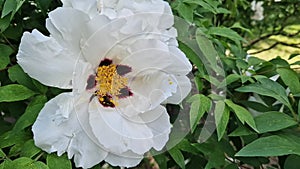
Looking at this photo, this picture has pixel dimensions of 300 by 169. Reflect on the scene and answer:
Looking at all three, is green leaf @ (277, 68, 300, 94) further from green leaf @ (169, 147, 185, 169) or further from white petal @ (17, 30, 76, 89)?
white petal @ (17, 30, 76, 89)

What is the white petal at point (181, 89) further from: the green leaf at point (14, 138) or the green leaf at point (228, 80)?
the green leaf at point (14, 138)

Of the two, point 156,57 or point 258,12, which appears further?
point 258,12

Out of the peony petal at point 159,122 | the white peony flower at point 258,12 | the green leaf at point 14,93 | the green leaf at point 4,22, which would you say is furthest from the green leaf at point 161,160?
the white peony flower at point 258,12

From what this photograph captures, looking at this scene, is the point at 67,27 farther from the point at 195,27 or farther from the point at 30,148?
the point at 195,27

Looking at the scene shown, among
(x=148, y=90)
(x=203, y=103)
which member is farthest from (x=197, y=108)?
(x=148, y=90)

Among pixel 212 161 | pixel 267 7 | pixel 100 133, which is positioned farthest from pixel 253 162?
pixel 267 7

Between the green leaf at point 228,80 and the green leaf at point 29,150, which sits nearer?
the green leaf at point 29,150

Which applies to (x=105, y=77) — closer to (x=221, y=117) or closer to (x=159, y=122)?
(x=159, y=122)
